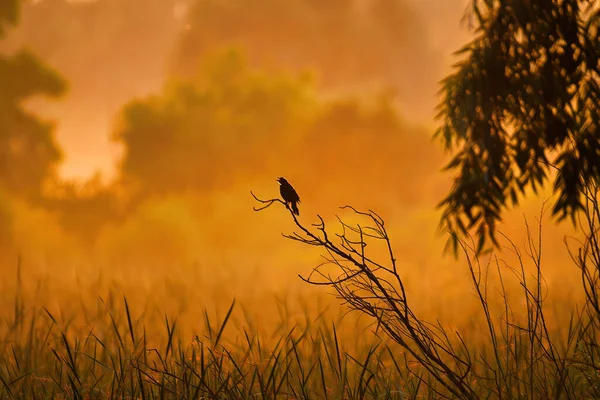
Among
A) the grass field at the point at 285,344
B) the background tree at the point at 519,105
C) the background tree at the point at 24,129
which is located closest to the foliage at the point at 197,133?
the background tree at the point at 24,129

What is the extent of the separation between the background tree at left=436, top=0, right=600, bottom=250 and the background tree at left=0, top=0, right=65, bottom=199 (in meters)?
17.5

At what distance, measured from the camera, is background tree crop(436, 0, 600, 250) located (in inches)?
201

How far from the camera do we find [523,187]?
5594 mm

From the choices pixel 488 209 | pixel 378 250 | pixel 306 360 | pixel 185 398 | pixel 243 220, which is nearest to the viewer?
pixel 185 398

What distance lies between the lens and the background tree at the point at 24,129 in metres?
19.9

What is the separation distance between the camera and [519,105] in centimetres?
528

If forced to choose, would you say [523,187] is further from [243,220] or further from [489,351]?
[243,220]

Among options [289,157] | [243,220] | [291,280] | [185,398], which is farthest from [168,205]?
[185,398]

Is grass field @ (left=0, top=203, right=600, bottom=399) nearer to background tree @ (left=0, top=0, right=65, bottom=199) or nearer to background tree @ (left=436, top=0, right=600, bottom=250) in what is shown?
background tree @ (left=436, top=0, right=600, bottom=250)

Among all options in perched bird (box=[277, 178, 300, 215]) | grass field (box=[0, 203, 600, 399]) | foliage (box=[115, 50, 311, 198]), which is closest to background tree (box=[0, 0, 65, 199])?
foliage (box=[115, 50, 311, 198])

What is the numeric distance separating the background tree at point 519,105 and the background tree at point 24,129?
1747cm

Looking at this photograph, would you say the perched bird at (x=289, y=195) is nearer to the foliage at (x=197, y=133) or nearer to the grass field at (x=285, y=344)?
the grass field at (x=285, y=344)

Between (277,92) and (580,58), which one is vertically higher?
(277,92)

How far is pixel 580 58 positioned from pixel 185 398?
13.8ft
